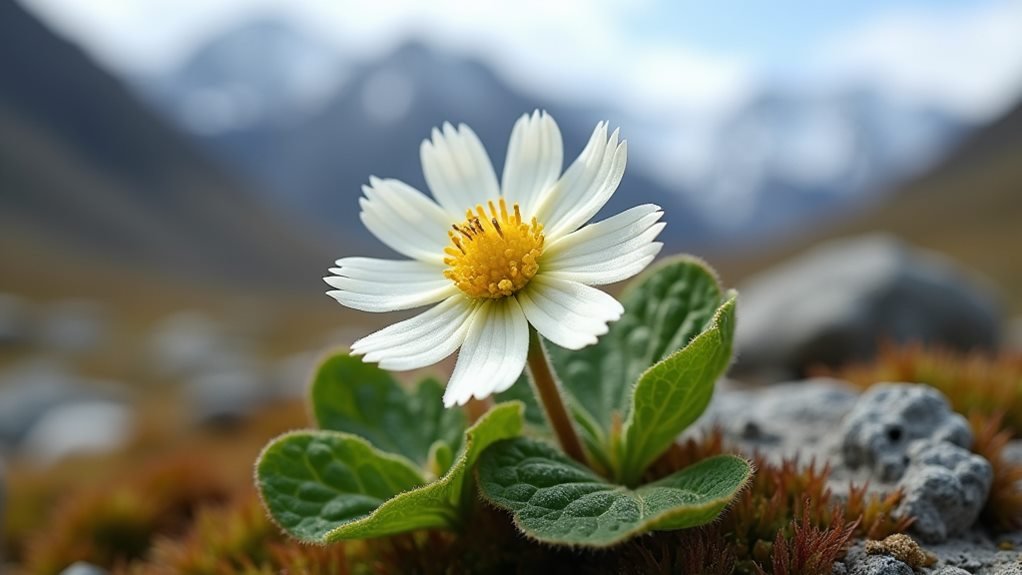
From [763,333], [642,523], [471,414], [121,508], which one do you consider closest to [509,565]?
[642,523]

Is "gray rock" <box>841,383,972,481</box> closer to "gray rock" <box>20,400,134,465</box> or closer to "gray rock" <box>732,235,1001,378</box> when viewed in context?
"gray rock" <box>732,235,1001,378</box>

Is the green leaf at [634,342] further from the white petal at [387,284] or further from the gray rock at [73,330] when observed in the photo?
the gray rock at [73,330]

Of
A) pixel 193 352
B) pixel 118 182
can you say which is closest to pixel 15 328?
pixel 193 352

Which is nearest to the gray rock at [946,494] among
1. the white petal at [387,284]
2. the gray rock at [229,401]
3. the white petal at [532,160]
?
the white petal at [532,160]

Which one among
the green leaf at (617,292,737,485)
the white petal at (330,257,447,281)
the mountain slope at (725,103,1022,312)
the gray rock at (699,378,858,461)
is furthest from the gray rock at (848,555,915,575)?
the mountain slope at (725,103,1022,312)

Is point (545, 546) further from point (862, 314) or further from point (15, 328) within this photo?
point (15, 328)

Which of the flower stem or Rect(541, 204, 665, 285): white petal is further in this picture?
the flower stem
